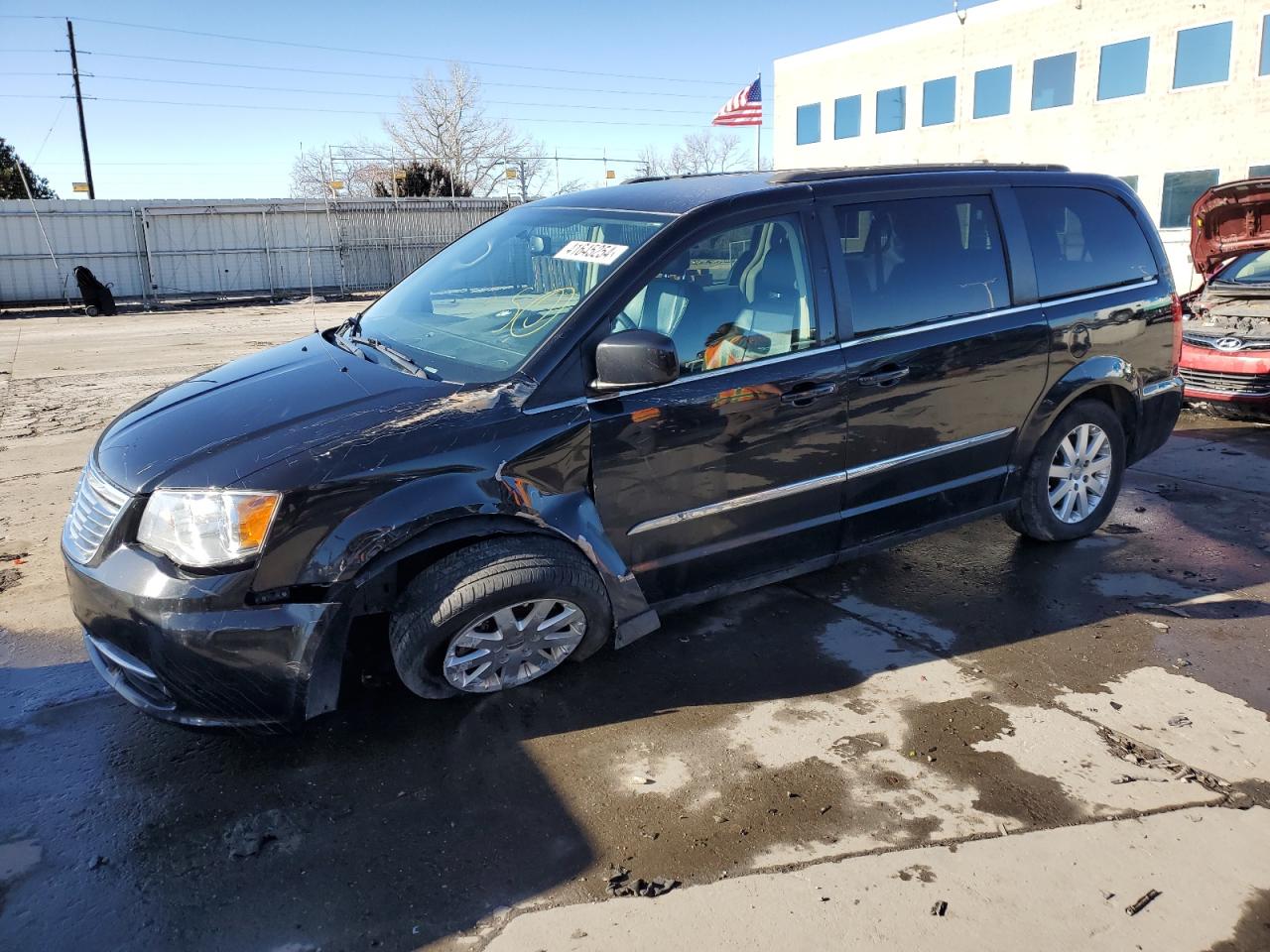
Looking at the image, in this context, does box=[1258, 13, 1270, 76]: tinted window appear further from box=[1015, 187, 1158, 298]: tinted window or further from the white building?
box=[1015, 187, 1158, 298]: tinted window

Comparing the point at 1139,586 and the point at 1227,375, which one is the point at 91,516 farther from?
the point at 1227,375

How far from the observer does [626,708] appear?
3.56m

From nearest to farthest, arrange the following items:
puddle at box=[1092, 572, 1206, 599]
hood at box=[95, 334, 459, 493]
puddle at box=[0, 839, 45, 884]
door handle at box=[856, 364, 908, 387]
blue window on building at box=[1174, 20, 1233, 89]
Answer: puddle at box=[0, 839, 45, 884], hood at box=[95, 334, 459, 493], door handle at box=[856, 364, 908, 387], puddle at box=[1092, 572, 1206, 599], blue window on building at box=[1174, 20, 1233, 89]

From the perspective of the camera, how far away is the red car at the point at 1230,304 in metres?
7.85

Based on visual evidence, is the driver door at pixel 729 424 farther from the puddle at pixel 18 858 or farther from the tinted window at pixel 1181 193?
the tinted window at pixel 1181 193

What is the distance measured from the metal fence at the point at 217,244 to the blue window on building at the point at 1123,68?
1824 centimetres

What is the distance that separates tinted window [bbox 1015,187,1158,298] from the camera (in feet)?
15.1

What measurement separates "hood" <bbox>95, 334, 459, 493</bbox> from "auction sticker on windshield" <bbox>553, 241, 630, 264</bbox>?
2.62ft

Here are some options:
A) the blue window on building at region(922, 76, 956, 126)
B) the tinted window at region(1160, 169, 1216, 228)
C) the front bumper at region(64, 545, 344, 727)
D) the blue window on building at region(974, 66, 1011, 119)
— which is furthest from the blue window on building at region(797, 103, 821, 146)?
the front bumper at region(64, 545, 344, 727)

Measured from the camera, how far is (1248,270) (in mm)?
8891

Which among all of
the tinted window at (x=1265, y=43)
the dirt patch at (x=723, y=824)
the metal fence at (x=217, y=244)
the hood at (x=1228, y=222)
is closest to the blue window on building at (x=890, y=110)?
the tinted window at (x=1265, y=43)

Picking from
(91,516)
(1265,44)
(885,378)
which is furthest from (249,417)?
(1265,44)

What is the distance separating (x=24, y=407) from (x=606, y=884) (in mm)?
9361

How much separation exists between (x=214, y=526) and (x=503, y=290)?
5.19ft
